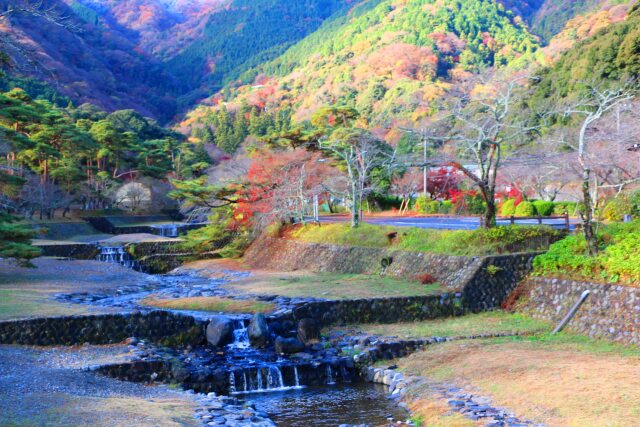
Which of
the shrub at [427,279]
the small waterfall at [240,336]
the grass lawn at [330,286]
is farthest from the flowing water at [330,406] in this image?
the shrub at [427,279]

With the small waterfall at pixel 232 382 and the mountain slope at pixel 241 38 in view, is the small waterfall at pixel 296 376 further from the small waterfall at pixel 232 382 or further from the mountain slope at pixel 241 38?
the mountain slope at pixel 241 38

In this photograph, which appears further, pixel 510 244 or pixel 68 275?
pixel 68 275

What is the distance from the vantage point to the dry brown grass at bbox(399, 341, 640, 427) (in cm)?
805

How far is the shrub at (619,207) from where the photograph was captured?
63.2 feet

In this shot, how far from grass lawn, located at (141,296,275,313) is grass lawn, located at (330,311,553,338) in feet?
8.73

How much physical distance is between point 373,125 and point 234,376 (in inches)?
2089

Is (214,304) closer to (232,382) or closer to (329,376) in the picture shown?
(232,382)

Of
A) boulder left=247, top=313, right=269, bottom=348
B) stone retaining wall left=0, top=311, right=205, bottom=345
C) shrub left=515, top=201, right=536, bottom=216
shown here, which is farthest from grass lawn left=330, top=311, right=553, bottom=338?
shrub left=515, top=201, right=536, bottom=216

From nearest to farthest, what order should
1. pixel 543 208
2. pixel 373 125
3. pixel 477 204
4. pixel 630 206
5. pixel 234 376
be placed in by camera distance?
pixel 234 376 → pixel 630 206 → pixel 543 208 → pixel 477 204 → pixel 373 125

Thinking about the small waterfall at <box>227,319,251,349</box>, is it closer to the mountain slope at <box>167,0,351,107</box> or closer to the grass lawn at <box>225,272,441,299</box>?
the grass lawn at <box>225,272,441,299</box>

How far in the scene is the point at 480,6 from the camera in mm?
82062

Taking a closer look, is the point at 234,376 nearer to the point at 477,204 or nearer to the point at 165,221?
the point at 477,204

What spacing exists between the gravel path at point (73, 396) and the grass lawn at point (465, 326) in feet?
19.2

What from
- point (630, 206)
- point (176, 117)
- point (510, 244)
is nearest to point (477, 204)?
point (630, 206)
